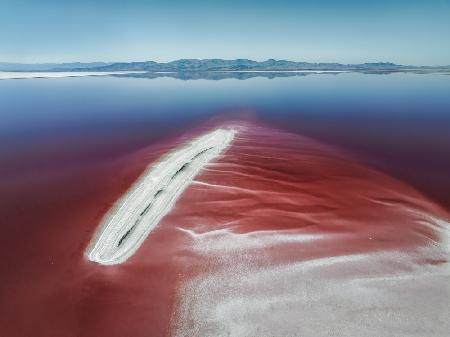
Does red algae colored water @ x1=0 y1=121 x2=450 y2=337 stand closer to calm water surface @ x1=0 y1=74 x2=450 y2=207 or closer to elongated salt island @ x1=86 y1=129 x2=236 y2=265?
elongated salt island @ x1=86 y1=129 x2=236 y2=265

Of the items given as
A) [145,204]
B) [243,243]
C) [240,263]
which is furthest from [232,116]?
[240,263]

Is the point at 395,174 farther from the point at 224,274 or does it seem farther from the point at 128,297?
the point at 128,297

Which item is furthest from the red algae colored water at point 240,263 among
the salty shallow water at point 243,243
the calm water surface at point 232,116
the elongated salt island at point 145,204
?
the calm water surface at point 232,116

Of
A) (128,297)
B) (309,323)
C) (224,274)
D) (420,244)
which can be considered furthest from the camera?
(420,244)

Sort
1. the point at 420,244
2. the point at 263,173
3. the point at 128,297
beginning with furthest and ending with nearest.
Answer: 1. the point at 263,173
2. the point at 420,244
3. the point at 128,297

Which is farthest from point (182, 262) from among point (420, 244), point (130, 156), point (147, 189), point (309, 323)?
point (130, 156)

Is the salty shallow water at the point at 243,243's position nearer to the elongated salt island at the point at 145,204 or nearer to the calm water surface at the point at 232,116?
the calm water surface at the point at 232,116
